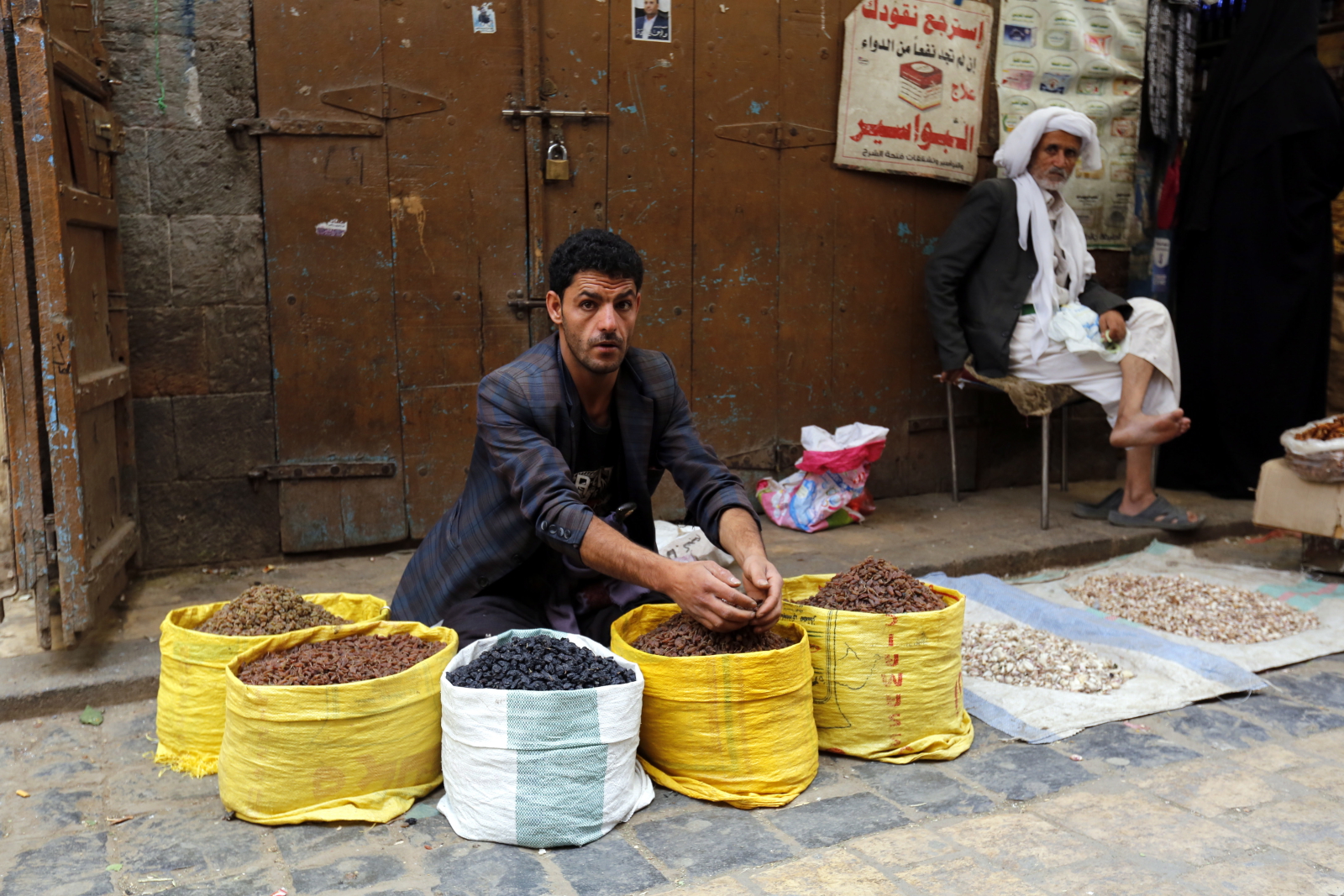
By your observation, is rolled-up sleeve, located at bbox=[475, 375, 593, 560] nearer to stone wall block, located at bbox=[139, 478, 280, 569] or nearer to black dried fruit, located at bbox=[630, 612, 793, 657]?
black dried fruit, located at bbox=[630, 612, 793, 657]

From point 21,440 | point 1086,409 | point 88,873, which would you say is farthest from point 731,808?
point 1086,409

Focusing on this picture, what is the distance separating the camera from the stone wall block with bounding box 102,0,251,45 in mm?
3822

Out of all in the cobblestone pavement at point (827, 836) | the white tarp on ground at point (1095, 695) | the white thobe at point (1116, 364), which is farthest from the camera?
the white thobe at point (1116, 364)

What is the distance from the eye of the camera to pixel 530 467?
2.77 m

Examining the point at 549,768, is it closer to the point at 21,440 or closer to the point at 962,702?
the point at 962,702

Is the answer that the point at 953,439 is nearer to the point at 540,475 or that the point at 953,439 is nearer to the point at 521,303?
the point at 521,303

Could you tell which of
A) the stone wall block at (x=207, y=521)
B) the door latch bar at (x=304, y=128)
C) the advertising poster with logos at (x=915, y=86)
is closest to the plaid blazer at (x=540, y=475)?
the stone wall block at (x=207, y=521)

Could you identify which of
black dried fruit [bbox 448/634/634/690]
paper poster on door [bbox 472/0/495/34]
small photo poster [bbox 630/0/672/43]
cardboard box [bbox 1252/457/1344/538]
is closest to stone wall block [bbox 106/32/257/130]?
paper poster on door [bbox 472/0/495/34]

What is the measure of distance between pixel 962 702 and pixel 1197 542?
8.42ft

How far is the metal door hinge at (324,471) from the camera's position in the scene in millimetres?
4191

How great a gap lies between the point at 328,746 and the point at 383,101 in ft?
8.48

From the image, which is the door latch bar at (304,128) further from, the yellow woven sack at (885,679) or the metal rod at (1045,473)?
the metal rod at (1045,473)

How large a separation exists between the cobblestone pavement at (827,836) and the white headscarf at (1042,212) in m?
2.44

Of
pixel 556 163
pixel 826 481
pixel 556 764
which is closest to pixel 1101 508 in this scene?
pixel 826 481
